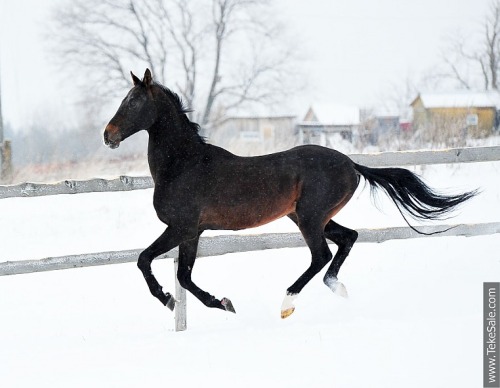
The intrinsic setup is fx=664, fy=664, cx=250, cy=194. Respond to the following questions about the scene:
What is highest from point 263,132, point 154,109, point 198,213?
point 154,109

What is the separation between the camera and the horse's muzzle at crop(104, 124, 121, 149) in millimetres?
4285

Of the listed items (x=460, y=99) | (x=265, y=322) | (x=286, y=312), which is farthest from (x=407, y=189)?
(x=460, y=99)

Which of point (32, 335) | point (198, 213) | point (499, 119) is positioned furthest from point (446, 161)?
point (499, 119)

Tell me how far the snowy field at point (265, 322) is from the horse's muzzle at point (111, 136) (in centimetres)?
140

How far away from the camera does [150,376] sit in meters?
3.98

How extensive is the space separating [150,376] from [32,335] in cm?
182

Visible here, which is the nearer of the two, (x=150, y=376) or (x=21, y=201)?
(x=150, y=376)

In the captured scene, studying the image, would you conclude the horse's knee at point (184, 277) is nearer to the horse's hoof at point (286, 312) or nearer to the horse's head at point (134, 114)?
the horse's hoof at point (286, 312)

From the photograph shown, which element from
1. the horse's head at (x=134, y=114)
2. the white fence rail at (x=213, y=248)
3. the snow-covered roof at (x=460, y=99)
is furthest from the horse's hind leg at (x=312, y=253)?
the snow-covered roof at (x=460, y=99)

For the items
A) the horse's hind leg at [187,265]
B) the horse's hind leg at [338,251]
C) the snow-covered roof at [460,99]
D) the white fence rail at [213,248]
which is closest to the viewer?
the horse's hind leg at [187,265]

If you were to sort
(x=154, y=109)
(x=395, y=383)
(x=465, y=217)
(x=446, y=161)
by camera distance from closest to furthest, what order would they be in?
(x=395, y=383) → (x=154, y=109) → (x=446, y=161) → (x=465, y=217)

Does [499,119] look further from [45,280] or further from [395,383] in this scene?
[395,383]

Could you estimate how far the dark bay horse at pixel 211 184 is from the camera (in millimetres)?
4520

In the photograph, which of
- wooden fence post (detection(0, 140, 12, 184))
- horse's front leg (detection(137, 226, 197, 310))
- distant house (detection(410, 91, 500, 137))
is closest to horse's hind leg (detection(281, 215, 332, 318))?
horse's front leg (detection(137, 226, 197, 310))
